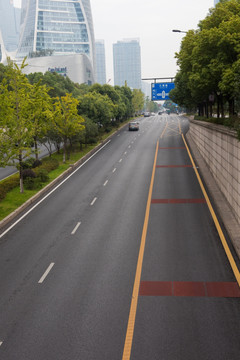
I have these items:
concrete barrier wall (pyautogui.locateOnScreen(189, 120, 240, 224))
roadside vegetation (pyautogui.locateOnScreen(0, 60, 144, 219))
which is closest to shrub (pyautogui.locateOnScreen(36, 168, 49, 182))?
roadside vegetation (pyautogui.locateOnScreen(0, 60, 144, 219))

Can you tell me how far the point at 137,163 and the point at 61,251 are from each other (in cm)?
2177

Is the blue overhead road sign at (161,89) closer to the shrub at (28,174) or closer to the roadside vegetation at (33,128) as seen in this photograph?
the roadside vegetation at (33,128)

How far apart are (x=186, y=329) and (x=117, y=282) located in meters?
3.54

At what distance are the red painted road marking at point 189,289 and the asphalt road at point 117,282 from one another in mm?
32

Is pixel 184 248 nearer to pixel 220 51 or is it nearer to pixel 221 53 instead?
pixel 221 53

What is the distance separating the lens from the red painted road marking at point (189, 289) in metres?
11.6

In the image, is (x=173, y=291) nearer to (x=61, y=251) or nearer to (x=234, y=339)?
(x=234, y=339)

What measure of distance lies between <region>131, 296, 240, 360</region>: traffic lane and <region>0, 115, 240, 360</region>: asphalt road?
3 centimetres

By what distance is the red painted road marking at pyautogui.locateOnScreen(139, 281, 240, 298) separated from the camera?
457 inches

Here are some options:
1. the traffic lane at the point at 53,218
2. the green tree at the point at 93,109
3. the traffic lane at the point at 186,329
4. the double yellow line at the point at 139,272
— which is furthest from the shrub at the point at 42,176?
the green tree at the point at 93,109

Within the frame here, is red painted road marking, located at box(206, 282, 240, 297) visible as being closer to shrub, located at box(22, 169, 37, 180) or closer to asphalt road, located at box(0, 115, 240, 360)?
asphalt road, located at box(0, 115, 240, 360)

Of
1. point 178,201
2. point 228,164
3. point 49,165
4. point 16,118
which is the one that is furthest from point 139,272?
point 49,165

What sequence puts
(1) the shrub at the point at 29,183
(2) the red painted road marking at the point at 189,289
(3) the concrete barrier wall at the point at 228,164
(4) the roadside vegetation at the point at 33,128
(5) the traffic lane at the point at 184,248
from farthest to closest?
(1) the shrub at the point at 29,183
(4) the roadside vegetation at the point at 33,128
(3) the concrete barrier wall at the point at 228,164
(5) the traffic lane at the point at 184,248
(2) the red painted road marking at the point at 189,289

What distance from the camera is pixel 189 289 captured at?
39.3 feet
